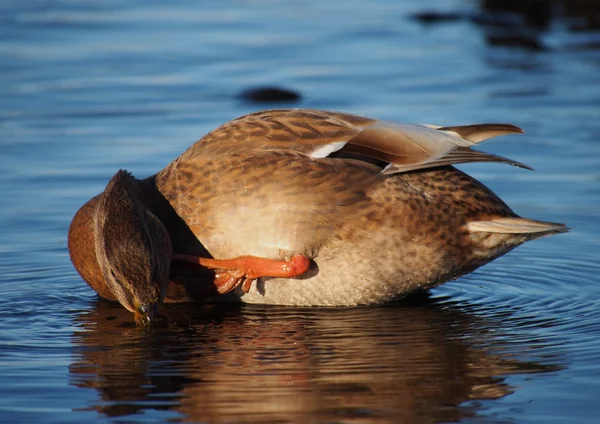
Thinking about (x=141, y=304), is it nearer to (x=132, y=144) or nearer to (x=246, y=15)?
(x=132, y=144)

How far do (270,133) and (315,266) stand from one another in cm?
76

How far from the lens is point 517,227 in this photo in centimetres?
639

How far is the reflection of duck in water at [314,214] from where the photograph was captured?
6.25 m

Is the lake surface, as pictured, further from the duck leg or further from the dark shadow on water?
the duck leg

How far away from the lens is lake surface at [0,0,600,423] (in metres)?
5.17

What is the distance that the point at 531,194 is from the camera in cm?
863

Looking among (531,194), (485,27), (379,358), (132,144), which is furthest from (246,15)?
(379,358)

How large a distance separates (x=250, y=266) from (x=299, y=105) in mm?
4764

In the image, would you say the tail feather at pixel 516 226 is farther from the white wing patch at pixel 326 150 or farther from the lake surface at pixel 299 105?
the white wing patch at pixel 326 150

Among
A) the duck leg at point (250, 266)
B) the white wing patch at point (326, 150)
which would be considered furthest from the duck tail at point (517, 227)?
the duck leg at point (250, 266)

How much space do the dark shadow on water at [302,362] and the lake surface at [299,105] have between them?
0.02 m

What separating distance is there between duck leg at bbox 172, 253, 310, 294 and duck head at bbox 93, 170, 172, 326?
21 cm

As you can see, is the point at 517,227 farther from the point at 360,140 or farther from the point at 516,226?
the point at 360,140

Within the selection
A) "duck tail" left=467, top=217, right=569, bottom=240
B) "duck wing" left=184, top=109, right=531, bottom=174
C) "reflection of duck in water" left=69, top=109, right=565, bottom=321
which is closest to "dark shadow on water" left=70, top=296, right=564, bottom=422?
"reflection of duck in water" left=69, top=109, right=565, bottom=321
